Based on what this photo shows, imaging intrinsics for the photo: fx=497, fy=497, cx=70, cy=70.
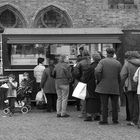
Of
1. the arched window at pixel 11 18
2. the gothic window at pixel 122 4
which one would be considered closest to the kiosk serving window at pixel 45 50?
the arched window at pixel 11 18

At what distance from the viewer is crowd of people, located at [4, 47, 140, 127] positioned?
38.0 ft

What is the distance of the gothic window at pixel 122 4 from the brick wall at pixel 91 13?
6.3 inches

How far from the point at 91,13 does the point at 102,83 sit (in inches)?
503

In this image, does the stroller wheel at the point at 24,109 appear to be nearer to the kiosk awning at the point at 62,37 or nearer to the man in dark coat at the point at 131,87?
the kiosk awning at the point at 62,37

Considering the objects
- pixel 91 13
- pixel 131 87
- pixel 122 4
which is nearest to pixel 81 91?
pixel 131 87

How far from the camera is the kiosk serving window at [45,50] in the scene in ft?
52.5

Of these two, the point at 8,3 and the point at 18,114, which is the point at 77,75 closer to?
the point at 18,114

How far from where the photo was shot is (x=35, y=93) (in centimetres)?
1552

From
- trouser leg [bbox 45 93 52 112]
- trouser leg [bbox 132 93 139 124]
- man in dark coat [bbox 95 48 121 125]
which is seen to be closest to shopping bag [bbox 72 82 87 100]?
man in dark coat [bbox 95 48 121 125]

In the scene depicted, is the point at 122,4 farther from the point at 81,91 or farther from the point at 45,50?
the point at 81,91

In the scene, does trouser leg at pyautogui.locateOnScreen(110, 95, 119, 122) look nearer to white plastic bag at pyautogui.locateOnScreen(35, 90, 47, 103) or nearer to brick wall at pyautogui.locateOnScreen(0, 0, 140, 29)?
white plastic bag at pyautogui.locateOnScreen(35, 90, 47, 103)

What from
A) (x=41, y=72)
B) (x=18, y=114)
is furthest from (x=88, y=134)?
(x=41, y=72)

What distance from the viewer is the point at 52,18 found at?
24.2 meters

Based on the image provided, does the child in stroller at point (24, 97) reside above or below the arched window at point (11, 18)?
below
